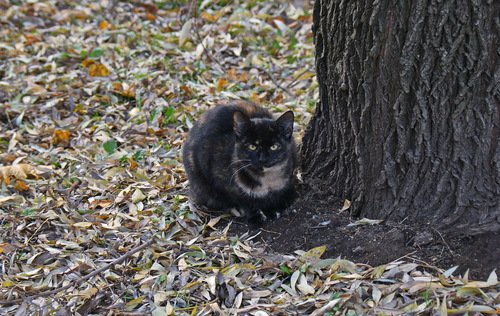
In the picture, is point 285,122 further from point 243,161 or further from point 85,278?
point 85,278

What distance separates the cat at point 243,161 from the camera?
5.08m

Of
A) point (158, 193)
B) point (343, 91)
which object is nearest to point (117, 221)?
point (158, 193)

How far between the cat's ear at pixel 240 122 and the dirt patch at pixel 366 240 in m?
0.57

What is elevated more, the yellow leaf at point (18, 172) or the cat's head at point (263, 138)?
the cat's head at point (263, 138)

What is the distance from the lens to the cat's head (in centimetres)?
506

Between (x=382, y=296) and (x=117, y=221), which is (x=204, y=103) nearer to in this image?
(x=117, y=221)

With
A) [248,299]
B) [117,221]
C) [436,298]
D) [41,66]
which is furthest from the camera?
[41,66]

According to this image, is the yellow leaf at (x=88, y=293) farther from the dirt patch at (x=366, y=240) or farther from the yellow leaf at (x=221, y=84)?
the yellow leaf at (x=221, y=84)

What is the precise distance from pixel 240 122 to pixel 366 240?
116 cm

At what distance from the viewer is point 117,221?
17.3 ft

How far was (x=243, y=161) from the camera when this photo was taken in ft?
16.9

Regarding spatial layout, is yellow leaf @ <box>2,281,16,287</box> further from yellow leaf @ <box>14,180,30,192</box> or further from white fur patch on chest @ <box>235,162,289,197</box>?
white fur patch on chest @ <box>235,162,289,197</box>

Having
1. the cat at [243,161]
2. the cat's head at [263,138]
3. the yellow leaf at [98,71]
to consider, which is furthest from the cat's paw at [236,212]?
the yellow leaf at [98,71]

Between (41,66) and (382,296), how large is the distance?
5000 mm
